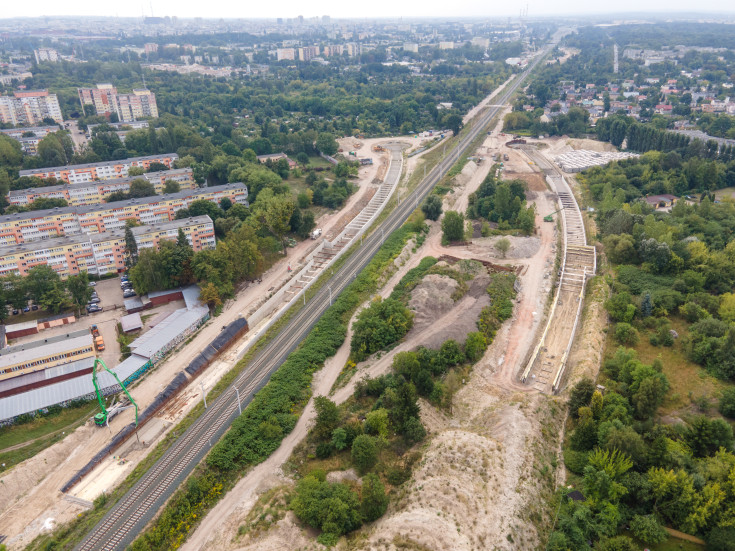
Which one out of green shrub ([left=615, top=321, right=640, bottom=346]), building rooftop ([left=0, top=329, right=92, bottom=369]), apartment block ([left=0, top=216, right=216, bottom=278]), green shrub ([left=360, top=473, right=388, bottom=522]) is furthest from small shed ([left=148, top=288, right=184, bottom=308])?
green shrub ([left=615, top=321, right=640, bottom=346])

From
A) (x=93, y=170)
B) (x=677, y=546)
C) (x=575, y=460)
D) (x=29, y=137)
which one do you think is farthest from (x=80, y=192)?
(x=677, y=546)

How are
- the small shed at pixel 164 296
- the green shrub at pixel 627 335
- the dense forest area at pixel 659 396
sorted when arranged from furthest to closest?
the small shed at pixel 164 296 → the green shrub at pixel 627 335 → the dense forest area at pixel 659 396

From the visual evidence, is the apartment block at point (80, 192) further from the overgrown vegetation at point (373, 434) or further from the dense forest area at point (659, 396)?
the dense forest area at point (659, 396)

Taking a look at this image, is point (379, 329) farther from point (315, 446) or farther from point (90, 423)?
point (90, 423)

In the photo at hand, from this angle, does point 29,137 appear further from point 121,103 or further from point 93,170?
point 93,170

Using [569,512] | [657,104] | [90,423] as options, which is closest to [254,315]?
[90,423]

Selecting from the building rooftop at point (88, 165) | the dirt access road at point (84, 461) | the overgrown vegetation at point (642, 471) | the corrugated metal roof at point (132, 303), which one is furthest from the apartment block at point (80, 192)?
the overgrown vegetation at point (642, 471)
